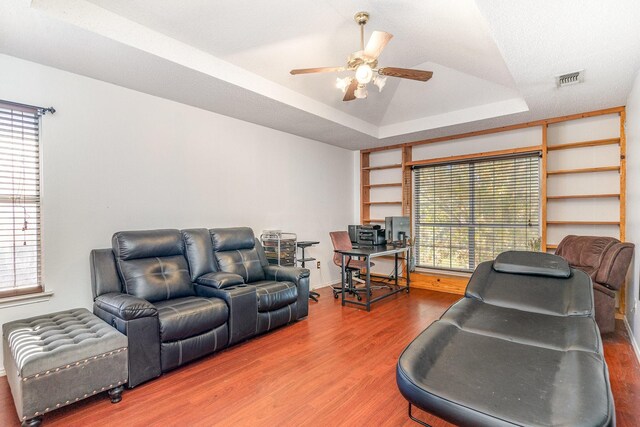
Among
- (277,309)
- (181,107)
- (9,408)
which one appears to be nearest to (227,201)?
(181,107)

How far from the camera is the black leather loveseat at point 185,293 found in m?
2.32

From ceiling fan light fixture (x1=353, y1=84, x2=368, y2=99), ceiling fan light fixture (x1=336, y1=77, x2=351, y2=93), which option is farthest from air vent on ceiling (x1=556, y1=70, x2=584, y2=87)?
ceiling fan light fixture (x1=336, y1=77, x2=351, y2=93)

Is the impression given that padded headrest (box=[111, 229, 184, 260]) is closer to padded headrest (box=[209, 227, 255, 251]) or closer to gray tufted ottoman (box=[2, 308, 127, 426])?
padded headrest (box=[209, 227, 255, 251])

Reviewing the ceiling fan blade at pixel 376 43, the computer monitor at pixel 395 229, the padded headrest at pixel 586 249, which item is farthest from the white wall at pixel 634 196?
the computer monitor at pixel 395 229

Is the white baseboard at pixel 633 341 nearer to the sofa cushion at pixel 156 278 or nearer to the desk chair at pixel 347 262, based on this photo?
the desk chair at pixel 347 262

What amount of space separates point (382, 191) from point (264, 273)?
3.19 meters

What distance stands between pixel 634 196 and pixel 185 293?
4426 millimetres

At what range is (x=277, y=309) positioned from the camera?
3.30m

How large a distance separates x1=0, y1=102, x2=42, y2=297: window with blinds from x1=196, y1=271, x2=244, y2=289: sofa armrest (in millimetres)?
1293

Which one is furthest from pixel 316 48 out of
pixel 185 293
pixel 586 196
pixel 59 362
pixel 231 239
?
pixel 586 196

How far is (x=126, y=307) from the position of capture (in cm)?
224

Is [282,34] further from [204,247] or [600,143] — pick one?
[600,143]

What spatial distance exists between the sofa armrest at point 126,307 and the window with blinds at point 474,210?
446cm

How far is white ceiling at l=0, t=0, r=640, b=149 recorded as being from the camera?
2.13 m
